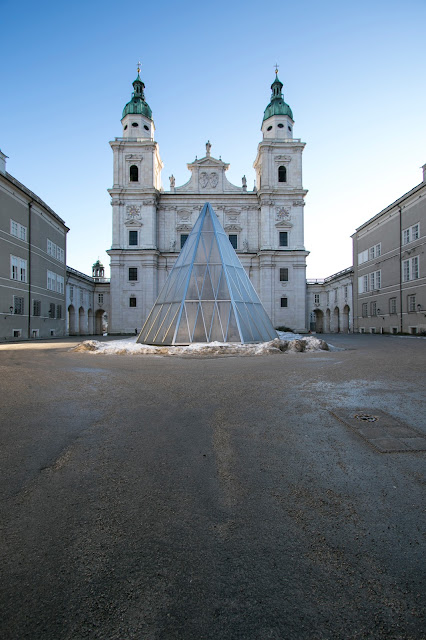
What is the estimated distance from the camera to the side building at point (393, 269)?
3322cm

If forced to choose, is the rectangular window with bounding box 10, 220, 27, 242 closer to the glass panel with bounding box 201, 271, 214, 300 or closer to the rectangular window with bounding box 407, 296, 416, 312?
the glass panel with bounding box 201, 271, 214, 300

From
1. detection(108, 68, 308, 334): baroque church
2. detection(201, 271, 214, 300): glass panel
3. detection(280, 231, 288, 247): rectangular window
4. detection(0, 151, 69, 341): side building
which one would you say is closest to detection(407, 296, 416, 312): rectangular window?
detection(108, 68, 308, 334): baroque church

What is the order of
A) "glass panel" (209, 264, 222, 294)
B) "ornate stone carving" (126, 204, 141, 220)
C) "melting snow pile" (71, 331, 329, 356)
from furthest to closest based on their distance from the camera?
"ornate stone carving" (126, 204, 141, 220) → "glass panel" (209, 264, 222, 294) → "melting snow pile" (71, 331, 329, 356)

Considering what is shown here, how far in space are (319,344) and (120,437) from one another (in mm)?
15171

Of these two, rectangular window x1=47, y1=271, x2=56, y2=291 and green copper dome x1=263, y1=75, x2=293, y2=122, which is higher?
green copper dome x1=263, y1=75, x2=293, y2=122

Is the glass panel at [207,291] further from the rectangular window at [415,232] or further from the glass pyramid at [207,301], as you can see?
the rectangular window at [415,232]

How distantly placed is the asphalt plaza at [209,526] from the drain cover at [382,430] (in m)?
0.09

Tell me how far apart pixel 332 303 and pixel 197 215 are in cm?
2727

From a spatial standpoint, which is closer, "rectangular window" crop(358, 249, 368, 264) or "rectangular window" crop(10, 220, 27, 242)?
"rectangular window" crop(10, 220, 27, 242)

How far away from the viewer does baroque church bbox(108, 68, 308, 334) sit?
163 ft

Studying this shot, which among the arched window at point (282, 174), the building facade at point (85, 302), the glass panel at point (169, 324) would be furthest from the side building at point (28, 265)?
the arched window at point (282, 174)

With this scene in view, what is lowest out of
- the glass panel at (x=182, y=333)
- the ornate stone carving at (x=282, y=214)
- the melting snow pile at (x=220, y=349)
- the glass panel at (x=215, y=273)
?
the melting snow pile at (x=220, y=349)

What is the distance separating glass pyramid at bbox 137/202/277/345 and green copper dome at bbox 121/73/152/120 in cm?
4041

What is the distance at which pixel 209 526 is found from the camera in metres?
2.69
